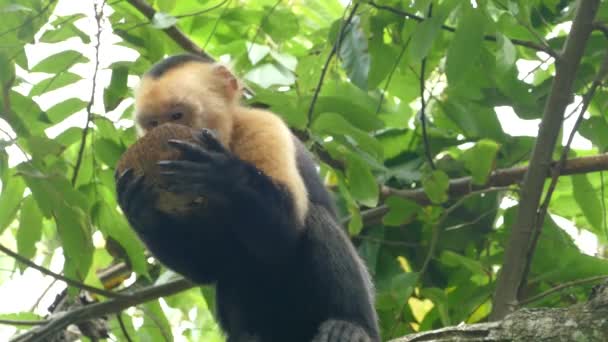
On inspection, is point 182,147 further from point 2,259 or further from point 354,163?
point 2,259

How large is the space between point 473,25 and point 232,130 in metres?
1.49

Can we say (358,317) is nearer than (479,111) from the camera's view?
Yes

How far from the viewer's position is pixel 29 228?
511 centimetres

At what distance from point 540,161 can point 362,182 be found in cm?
94

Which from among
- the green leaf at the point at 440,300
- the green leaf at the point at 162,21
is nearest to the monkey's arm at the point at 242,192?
the green leaf at the point at 162,21

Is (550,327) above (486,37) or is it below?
below

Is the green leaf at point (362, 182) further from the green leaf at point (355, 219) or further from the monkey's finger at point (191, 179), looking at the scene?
the monkey's finger at point (191, 179)

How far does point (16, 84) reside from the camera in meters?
4.84

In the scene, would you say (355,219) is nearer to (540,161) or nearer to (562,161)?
(540,161)

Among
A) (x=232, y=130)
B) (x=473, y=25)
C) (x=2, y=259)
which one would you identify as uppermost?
(x=473, y=25)

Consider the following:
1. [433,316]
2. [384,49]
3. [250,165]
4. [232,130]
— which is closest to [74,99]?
[232,130]

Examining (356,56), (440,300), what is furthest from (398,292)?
(356,56)

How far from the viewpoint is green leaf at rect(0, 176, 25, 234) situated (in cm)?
511

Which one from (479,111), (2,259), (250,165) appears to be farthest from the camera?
(2,259)
